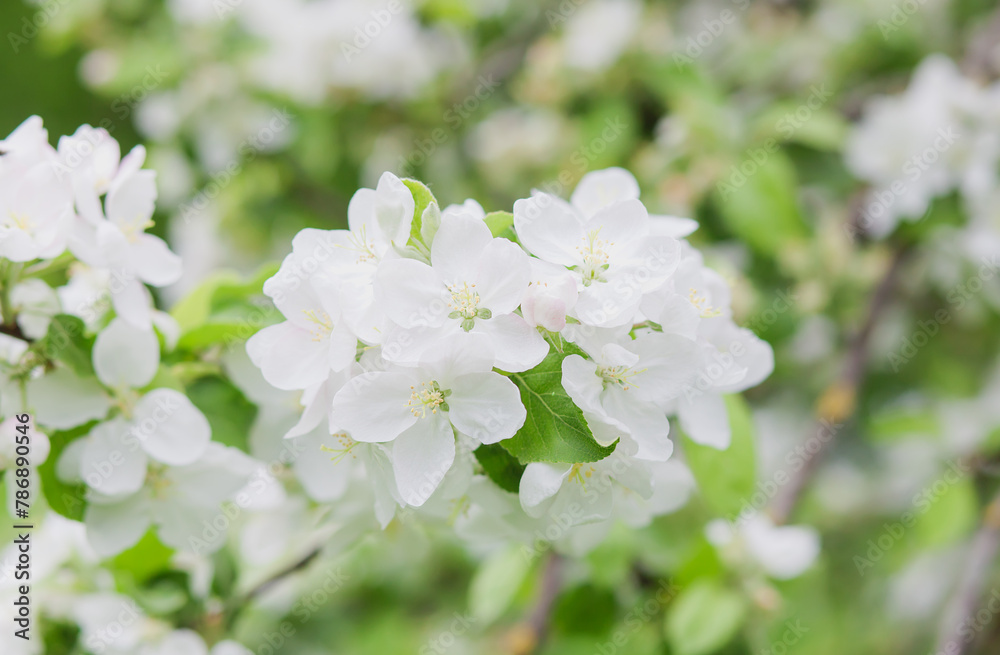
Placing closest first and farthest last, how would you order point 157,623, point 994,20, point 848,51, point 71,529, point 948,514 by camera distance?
1. point 157,623
2. point 71,529
3. point 948,514
4. point 994,20
5. point 848,51

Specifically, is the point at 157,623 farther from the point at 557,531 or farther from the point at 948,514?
the point at 948,514

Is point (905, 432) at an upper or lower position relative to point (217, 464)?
lower

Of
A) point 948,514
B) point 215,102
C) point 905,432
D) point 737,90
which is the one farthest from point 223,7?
point 948,514

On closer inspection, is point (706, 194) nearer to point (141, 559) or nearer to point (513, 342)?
point (513, 342)

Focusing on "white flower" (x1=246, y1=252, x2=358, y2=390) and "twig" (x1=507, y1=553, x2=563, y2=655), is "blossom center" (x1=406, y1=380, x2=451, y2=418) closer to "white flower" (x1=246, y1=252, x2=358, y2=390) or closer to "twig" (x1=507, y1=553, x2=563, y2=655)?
"white flower" (x1=246, y1=252, x2=358, y2=390)

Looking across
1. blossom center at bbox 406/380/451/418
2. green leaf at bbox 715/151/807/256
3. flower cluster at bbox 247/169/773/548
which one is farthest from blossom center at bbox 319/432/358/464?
green leaf at bbox 715/151/807/256

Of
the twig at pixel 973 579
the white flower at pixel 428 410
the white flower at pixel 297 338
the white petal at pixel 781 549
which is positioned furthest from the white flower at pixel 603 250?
the twig at pixel 973 579

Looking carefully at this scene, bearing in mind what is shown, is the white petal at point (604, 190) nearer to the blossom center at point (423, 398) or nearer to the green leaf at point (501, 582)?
the blossom center at point (423, 398)

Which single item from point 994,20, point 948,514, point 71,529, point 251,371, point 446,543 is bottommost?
point 446,543
